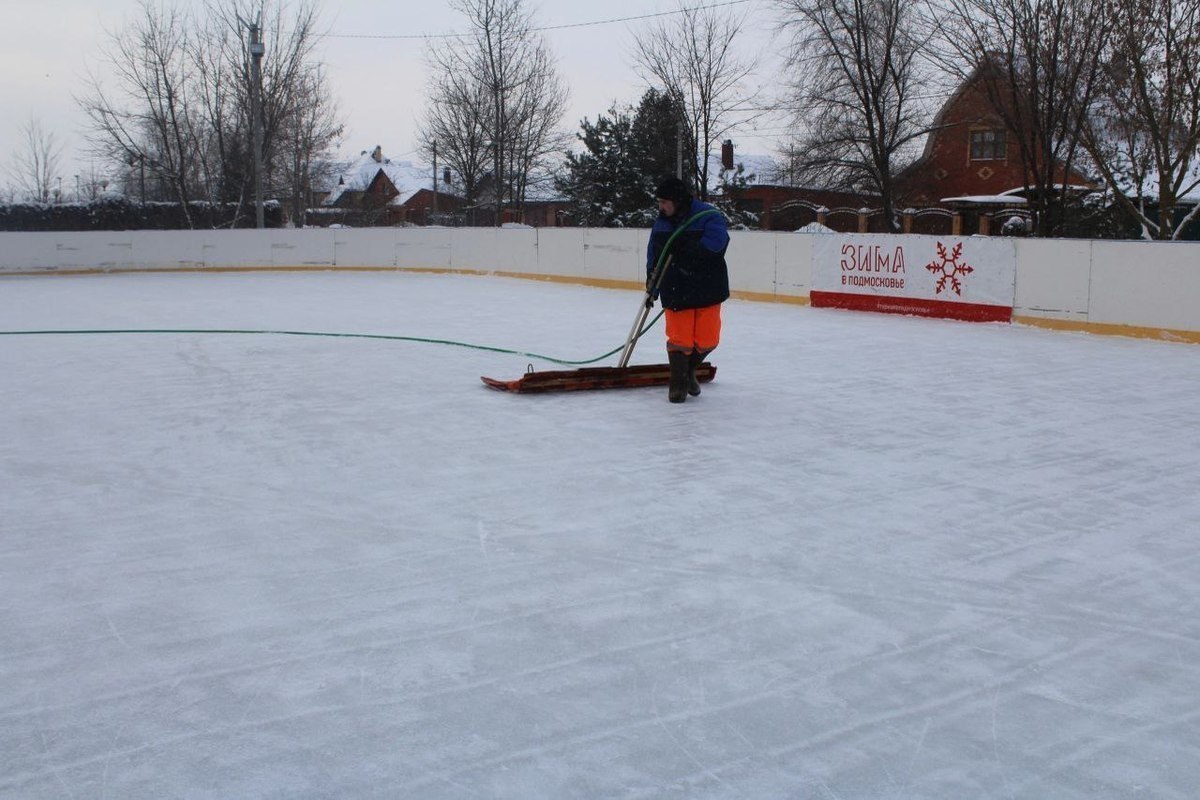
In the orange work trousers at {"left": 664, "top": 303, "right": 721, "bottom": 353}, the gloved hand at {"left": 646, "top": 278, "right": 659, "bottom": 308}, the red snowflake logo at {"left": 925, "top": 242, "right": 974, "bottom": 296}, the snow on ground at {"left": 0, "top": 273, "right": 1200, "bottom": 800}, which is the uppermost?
the red snowflake logo at {"left": 925, "top": 242, "right": 974, "bottom": 296}

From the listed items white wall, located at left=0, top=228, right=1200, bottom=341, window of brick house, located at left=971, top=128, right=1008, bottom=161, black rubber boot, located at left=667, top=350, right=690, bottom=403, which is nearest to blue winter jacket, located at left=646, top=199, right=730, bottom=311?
black rubber boot, located at left=667, top=350, right=690, bottom=403

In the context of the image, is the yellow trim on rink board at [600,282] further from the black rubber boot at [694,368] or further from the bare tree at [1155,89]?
the bare tree at [1155,89]

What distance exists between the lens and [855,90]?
26.6 m

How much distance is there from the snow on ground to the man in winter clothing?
Answer: 1.16 ft

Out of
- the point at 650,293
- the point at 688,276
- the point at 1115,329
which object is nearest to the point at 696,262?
the point at 688,276

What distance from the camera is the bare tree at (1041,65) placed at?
19453 mm

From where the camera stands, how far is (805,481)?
17.1ft

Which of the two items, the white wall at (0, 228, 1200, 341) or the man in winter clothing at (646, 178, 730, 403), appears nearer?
the man in winter clothing at (646, 178, 730, 403)

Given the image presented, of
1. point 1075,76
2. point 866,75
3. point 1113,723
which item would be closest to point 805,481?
point 1113,723

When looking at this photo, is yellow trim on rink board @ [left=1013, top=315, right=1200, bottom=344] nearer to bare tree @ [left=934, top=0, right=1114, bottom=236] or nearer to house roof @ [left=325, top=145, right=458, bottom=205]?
bare tree @ [left=934, top=0, right=1114, bottom=236]

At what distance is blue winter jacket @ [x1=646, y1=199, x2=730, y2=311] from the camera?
7.18 metres

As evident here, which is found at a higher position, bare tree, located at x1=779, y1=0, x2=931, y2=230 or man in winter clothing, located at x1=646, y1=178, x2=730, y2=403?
bare tree, located at x1=779, y1=0, x2=931, y2=230

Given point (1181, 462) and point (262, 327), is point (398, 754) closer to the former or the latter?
point (1181, 462)

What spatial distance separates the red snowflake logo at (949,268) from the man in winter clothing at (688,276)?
6147 mm
